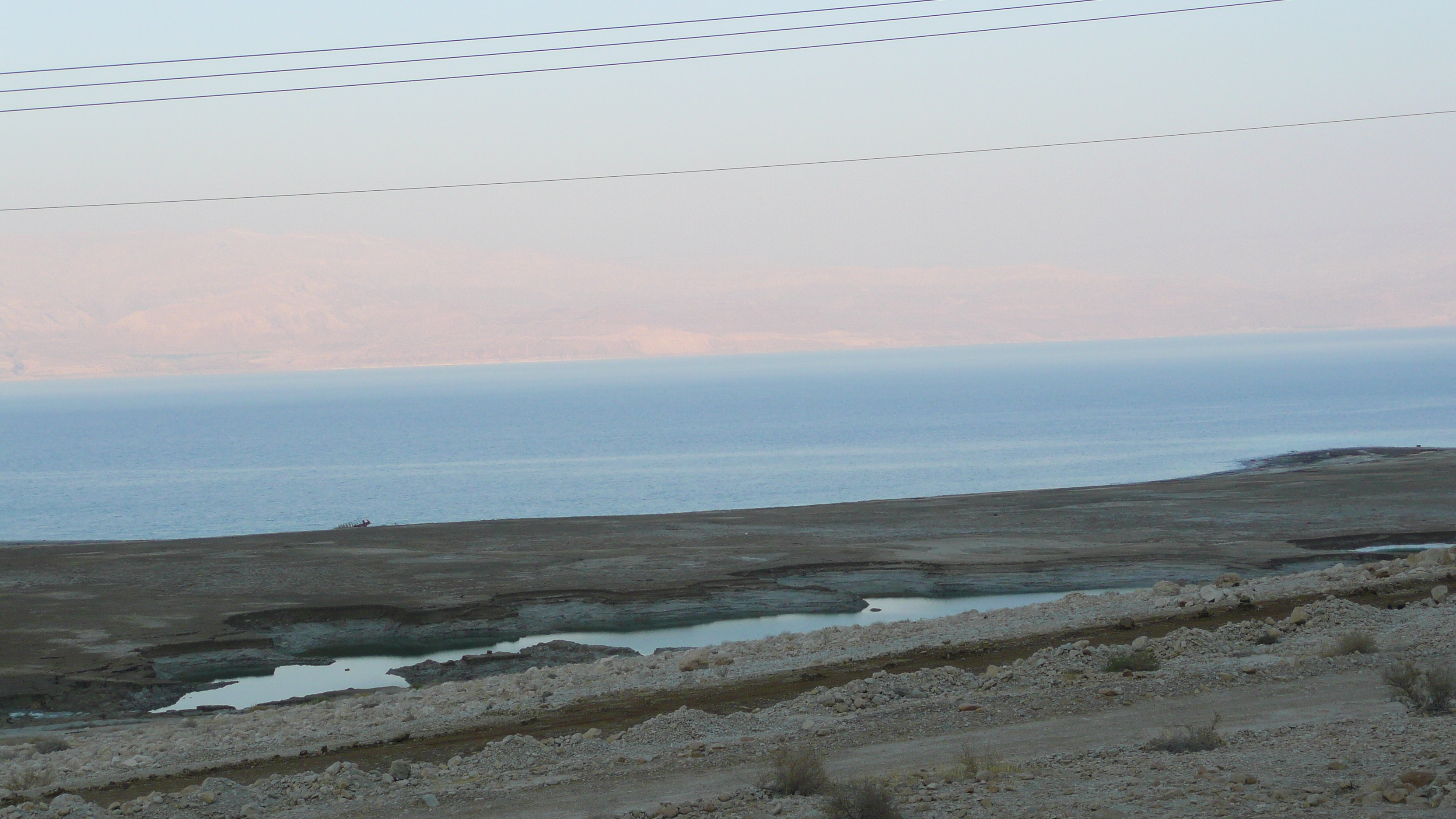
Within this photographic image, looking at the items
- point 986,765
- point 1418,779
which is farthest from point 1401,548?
point 1418,779

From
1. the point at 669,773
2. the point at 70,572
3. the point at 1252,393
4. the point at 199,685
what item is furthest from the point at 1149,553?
the point at 1252,393

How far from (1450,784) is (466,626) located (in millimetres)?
25374

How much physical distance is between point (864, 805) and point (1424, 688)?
6.33 meters

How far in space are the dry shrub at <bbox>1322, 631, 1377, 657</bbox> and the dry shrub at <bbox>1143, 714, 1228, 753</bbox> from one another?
474 centimetres

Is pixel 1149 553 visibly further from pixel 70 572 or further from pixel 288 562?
pixel 70 572

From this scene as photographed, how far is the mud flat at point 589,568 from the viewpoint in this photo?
98.0ft

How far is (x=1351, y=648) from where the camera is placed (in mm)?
15750

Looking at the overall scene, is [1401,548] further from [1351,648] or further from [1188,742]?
[1188,742]

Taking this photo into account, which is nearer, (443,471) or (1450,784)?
(1450,784)

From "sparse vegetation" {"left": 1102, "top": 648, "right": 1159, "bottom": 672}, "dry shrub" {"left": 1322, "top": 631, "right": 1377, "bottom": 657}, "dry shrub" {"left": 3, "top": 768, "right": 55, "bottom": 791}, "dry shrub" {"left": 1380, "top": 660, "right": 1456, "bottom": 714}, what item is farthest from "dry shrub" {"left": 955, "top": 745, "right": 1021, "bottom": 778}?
"dry shrub" {"left": 3, "top": 768, "right": 55, "bottom": 791}

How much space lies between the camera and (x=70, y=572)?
39.8 metres

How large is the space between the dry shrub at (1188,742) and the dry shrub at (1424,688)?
6.37ft

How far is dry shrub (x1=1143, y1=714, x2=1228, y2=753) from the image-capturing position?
37.7 feet

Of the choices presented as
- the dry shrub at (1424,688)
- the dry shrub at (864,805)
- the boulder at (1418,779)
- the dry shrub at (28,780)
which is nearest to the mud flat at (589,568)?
the dry shrub at (28,780)
